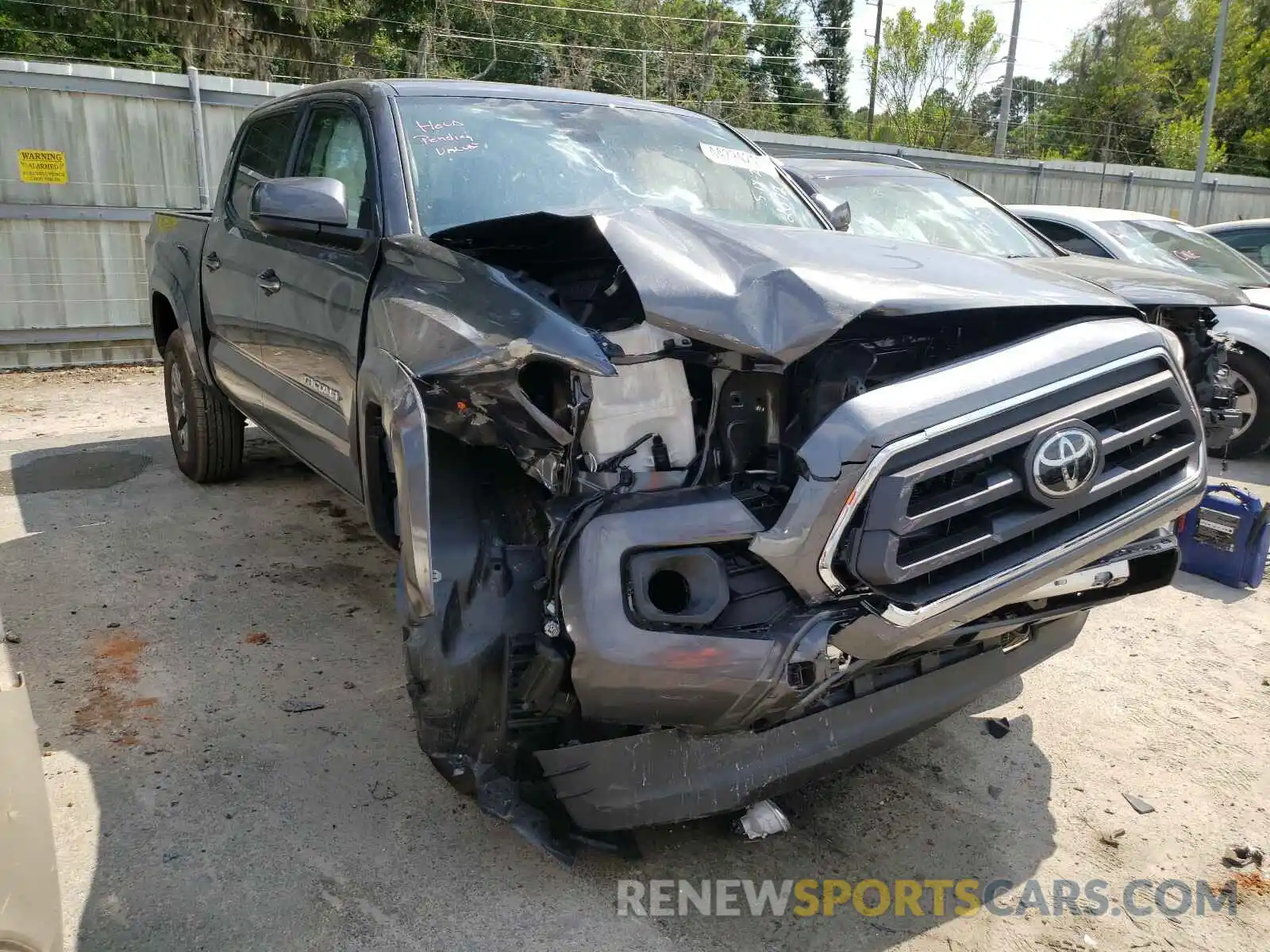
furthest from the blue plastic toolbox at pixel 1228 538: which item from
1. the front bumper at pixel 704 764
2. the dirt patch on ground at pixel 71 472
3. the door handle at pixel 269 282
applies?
the dirt patch on ground at pixel 71 472

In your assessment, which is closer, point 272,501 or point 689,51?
point 272,501

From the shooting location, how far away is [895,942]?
2320mm

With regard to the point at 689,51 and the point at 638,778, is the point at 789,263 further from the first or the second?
the point at 689,51

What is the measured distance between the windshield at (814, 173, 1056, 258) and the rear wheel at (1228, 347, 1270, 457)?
68.4 inches

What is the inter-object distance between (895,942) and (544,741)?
0.95 m

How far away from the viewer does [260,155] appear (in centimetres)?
461

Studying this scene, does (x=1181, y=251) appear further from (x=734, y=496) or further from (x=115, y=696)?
(x=115, y=696)

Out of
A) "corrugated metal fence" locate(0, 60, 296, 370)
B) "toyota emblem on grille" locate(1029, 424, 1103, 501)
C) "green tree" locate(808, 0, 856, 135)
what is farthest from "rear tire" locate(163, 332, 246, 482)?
"green tree" locate(808, 0, 856, 135)

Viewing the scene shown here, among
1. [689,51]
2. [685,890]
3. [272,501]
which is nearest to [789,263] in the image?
[685,890]

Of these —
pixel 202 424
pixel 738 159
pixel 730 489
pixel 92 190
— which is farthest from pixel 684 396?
pixel 92 190

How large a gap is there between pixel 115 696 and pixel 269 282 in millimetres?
1617

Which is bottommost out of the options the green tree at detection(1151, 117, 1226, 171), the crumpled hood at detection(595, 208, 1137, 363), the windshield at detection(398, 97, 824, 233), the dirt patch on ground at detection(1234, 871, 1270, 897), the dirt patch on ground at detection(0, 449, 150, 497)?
the dirt patch on ground at detection(1234, 871, 1270, 897)

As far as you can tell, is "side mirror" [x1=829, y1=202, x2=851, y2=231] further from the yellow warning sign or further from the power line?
the power line

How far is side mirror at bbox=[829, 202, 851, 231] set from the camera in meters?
3.95
